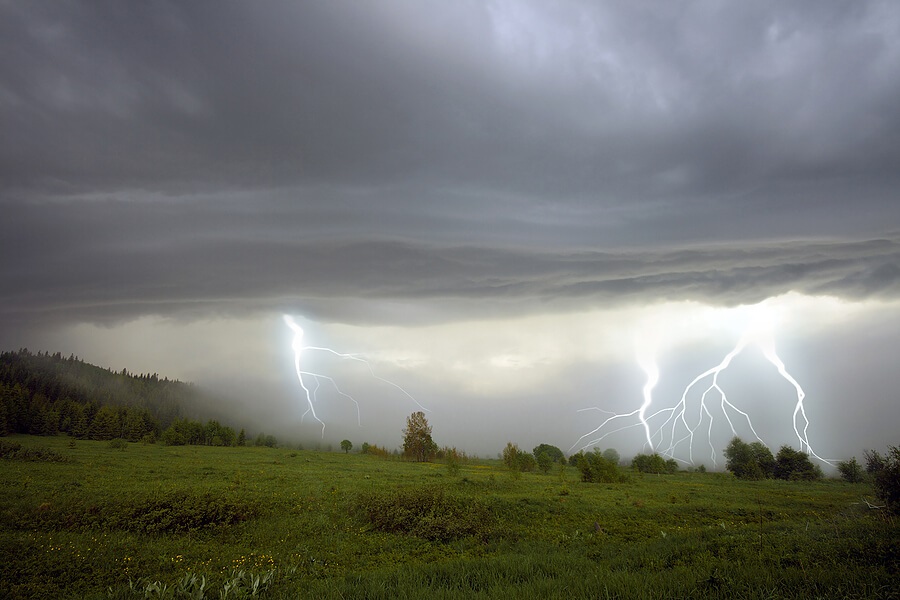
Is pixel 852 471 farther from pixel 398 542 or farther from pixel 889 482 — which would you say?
pixel 398 542

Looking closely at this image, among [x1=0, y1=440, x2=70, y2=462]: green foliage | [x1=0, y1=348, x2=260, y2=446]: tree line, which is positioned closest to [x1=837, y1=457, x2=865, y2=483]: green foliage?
[x1=0, y1=440, x2=70, y2=462]: green foliage

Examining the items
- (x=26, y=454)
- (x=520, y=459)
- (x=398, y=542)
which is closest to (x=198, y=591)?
(x=398, y=542)

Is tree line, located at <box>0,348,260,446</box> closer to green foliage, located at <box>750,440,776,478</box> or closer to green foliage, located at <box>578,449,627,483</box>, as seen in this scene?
green foliage, located at <box>578,449,627,483</box>

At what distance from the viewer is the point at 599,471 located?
4969 cm

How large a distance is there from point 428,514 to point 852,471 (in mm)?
67356

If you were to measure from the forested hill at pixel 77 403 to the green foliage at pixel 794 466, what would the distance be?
10748 cm

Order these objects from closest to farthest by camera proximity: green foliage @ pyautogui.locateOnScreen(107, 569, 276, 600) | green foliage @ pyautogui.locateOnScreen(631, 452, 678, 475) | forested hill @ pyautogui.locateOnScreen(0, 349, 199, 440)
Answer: green foliage @ pyautogui.locateOnScreen(107, 569, 276, 600) < forested hill @ pyautogui.locateOnScreen(0, 349, 199, 440) < green foliage @ pyautogui.locateOnScreen(631, 452, 678, 475)

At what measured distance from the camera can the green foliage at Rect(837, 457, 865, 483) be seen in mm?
56375

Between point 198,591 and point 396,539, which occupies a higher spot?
point 198,591

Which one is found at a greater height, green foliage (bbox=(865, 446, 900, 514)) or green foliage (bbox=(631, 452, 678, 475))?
green foliage (bbox=(865, 446, 900, 514))

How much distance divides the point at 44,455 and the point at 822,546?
49.2m

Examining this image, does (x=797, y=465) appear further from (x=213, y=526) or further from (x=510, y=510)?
(x=213, y=526)

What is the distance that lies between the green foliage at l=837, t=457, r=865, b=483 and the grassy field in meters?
35.9

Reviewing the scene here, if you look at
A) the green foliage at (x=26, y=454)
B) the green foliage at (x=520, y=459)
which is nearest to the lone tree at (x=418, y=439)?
the green foliage at (x=520, y=459)
